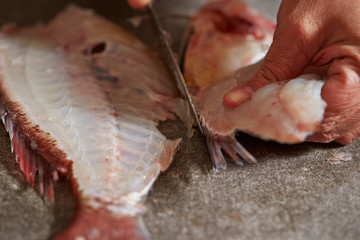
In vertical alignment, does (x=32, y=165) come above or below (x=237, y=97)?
below

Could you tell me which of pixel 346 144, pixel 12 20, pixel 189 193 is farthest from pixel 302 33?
pixel 12 20

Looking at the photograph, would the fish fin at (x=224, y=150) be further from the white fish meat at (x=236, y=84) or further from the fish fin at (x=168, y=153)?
the fish fin at (x=168, y=153)

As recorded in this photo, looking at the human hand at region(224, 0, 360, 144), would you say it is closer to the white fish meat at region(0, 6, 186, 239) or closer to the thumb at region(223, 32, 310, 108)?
the thumb at region(223, 32, 310, 108)

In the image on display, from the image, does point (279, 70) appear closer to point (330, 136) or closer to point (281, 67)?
point (281, 67)

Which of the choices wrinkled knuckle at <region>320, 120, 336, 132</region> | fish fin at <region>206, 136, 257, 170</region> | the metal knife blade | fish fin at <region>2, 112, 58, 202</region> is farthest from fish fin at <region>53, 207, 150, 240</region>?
wrinkled knuckle at <region>320, 120, 336, 132</region>

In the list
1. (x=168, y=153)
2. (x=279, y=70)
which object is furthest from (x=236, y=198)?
(x=279, y=70)

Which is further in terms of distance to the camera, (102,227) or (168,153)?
(168,153)

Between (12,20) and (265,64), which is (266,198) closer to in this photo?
(265,64)

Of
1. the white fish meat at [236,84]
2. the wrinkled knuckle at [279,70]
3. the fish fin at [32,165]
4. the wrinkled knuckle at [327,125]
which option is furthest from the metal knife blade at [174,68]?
the fish fin at [32,165]
